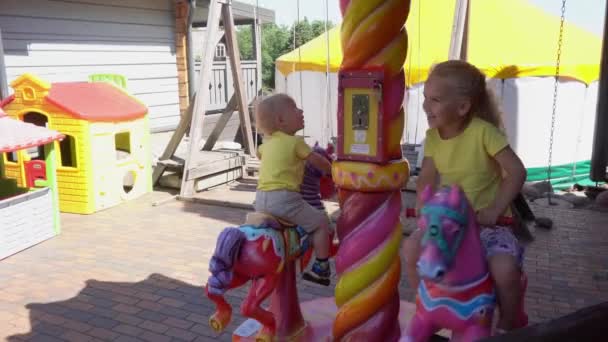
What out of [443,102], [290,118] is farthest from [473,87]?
[290,118]

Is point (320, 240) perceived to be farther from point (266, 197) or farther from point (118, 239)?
point (118, 239)

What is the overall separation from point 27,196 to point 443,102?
187 inches

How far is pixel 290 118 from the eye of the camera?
3105 millimetres

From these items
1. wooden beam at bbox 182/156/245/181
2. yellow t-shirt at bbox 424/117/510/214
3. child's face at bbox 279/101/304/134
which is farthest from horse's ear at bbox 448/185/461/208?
wooden beam at bbox 182/156/245/181

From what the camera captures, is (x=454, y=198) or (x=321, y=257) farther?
(x=321, y=257)

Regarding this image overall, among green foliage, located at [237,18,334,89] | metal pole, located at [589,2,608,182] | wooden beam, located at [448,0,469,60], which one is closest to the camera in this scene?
wooden beam, located at [448,0,469,60]

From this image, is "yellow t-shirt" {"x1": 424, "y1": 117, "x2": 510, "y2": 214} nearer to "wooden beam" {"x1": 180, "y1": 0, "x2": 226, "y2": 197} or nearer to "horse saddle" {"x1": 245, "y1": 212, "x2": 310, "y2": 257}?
"horse saddle" {"x1": 245, "y1": 212, "x2": 310, "y2": 257}

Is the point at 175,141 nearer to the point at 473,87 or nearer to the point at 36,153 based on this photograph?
the point at 36,153

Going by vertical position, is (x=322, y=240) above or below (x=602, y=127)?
below

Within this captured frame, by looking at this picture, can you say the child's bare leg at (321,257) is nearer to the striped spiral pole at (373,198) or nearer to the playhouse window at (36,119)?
the striped spiral pole at (373,198)

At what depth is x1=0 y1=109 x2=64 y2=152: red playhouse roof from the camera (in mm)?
5350

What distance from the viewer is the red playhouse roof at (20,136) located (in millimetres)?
5350

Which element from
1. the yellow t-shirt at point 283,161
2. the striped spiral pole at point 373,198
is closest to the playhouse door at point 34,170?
the yellow t-shirt at point 283,161

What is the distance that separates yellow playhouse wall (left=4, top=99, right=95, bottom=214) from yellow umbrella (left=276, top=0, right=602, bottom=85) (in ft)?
12.8
